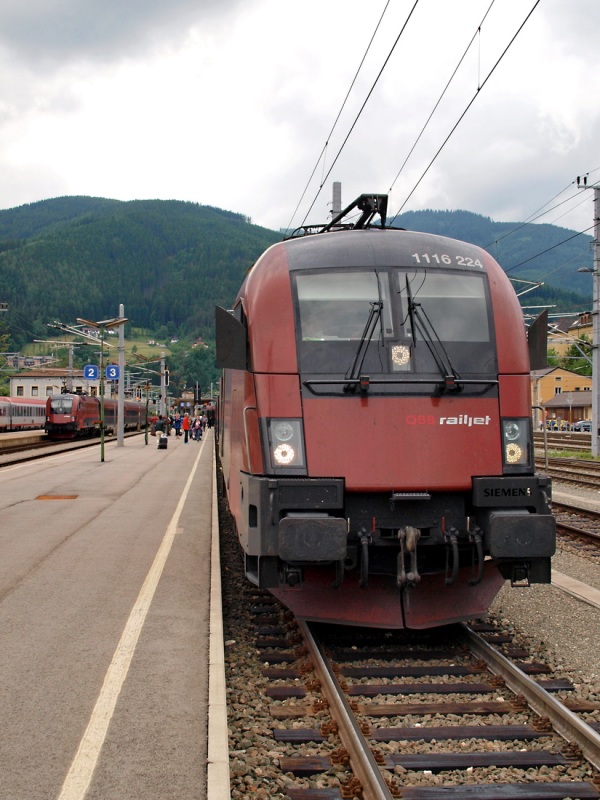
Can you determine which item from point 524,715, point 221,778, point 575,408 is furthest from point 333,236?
point 575,408

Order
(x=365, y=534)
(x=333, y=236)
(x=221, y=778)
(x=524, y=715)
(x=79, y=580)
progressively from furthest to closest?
(x=79, y=580) → (x=333, y=236) → (x=365, y=534) → (x=524, y=715) → (x=221, y=778)

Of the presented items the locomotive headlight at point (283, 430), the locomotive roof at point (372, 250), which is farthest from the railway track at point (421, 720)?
the locomotive roof at point (372, 250)

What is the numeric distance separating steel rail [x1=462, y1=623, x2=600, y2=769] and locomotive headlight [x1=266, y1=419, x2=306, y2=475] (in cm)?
202

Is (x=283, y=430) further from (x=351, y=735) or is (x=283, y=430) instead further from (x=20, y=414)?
(x=20, y=414)

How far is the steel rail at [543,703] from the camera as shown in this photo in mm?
4711

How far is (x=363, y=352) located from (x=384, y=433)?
726mm

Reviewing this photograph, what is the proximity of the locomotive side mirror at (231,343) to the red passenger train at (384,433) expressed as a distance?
0.5 inches

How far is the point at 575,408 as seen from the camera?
3374 inches

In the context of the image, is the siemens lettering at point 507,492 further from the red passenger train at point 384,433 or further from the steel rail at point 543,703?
the steel rail at point 543,703

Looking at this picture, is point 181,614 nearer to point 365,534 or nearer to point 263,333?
point 365,534

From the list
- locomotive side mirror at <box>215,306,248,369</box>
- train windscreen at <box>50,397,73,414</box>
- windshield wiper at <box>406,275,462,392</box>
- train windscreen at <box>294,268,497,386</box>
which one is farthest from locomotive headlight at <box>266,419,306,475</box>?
train windscreen at <box>50,397,73,414</box>

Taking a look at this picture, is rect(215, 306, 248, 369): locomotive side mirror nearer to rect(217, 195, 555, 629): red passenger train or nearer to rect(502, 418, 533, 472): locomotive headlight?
rect(217, 195, 555, 629): red passenger train

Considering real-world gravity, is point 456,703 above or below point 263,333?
below

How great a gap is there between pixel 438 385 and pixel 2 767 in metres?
4.05
